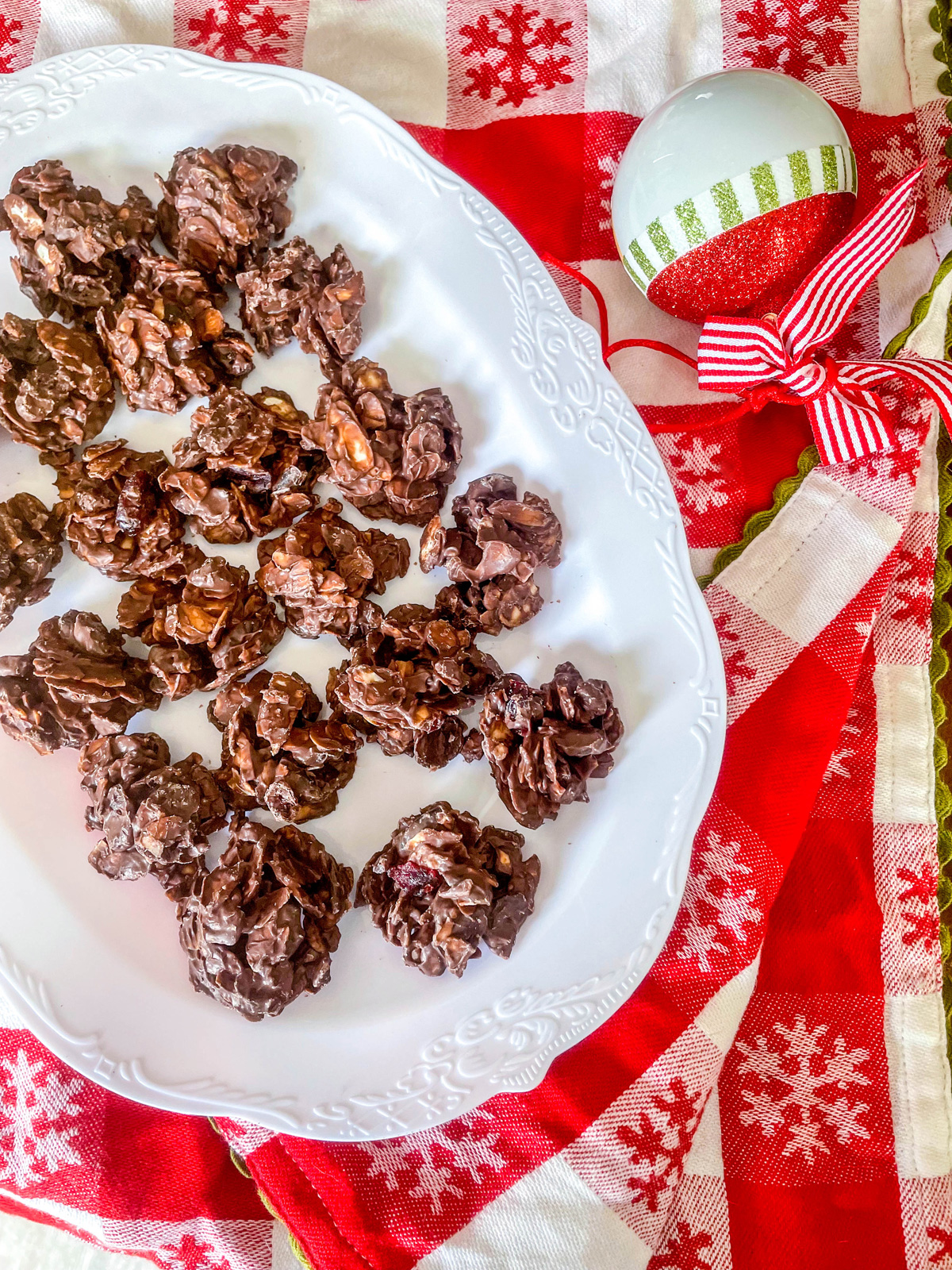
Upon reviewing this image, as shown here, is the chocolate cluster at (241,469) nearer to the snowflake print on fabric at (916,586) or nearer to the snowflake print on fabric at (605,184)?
the snowflake print on fabric at (605,184)

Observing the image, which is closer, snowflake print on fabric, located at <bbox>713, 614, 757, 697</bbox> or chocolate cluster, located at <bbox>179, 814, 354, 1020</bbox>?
chocolate cluster, located at <bbox>179, 814, 354, 1020</bbox>

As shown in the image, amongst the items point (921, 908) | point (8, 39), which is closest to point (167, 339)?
point (8, 39)

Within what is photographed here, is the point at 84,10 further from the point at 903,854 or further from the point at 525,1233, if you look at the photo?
the point at 525,1233

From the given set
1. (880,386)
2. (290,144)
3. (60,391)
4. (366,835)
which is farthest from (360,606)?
(880,386)

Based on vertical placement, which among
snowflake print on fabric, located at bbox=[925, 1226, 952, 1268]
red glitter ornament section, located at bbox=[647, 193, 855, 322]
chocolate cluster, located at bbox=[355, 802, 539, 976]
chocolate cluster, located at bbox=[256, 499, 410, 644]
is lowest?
snowflake print on fabric, located at bbox=[925, 1226, 952, 1268]

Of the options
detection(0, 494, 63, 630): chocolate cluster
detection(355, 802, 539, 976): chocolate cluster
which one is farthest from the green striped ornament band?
detection(0, 494, 63, 630): chocolate cluster

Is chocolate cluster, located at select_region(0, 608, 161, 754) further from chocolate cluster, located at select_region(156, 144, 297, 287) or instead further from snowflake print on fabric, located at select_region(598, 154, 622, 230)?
snowflake print on fabric, located at select_region(598, 154, 622, 230)

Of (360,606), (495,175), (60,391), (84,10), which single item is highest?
(84,10)
